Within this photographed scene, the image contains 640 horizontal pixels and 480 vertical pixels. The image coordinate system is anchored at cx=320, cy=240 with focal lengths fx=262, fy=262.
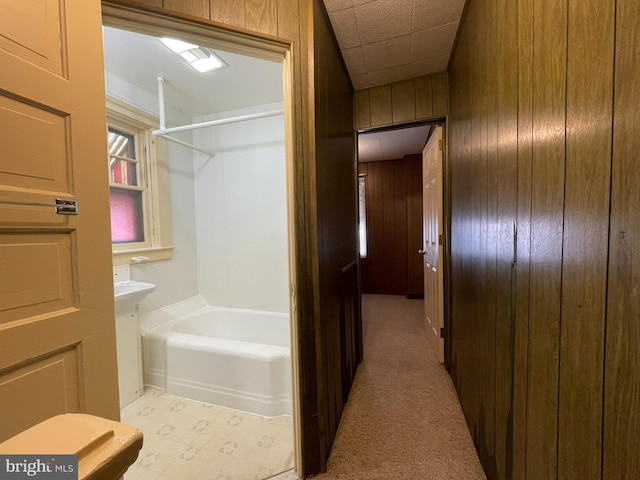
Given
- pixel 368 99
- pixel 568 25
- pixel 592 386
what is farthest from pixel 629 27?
pixel 368 99

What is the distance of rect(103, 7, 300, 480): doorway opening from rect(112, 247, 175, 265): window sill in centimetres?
1

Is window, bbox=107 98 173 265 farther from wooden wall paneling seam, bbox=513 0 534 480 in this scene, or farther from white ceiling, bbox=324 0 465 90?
wooden wall paneling seam, bbox=513 0 534 480

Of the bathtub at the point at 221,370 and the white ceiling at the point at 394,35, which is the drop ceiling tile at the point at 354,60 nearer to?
the white ceiling at the point at 394,35

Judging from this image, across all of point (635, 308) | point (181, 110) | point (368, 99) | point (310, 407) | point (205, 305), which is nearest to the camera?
point (635, 308)

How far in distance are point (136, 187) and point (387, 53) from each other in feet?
7.91

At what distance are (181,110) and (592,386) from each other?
11.2 ft

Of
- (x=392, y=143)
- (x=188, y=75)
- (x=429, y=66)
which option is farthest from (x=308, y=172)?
(x=392, y=143)

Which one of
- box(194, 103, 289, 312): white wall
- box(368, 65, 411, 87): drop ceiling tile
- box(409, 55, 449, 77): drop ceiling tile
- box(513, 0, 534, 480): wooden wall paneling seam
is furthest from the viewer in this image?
box(194, 103, 289, 312): white wall

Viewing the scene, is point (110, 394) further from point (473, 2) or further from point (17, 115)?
point (473, 2)

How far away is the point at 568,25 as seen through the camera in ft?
2.07

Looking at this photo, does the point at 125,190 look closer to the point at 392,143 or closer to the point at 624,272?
the point at 624,272

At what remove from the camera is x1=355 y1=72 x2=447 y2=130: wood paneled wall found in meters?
2.17

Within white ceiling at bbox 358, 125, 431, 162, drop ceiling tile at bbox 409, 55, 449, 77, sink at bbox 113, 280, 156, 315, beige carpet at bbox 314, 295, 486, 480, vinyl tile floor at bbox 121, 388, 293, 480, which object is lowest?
vinyl tile floor at bbox 121, 388, 293, 480

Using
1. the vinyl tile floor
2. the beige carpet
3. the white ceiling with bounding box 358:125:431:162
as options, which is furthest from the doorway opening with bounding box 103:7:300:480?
the white ceiling with bounding box 358:125:431:162
